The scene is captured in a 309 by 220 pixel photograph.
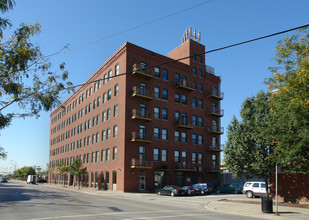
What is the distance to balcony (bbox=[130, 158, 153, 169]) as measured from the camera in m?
37.5

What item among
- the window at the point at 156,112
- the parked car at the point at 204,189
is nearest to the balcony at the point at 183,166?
the parked car at the point at 204,189

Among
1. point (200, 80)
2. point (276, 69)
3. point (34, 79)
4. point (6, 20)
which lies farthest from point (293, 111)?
→ point (200, 80)

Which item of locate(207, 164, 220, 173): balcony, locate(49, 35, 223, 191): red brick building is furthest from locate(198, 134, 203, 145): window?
locate(207, 164, 220, 173): balcony

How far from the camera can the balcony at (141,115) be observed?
38.5m

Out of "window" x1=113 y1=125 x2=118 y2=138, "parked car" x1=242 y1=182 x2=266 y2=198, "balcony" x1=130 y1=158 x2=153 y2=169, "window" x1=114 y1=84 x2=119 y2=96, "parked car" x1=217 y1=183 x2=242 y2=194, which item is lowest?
"parked car" x1=217 y1=183 x2=242 y2=194

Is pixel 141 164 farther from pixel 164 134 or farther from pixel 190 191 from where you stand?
pixel 190 191

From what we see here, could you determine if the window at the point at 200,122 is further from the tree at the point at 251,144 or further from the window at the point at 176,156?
the tree at the point at 251,144

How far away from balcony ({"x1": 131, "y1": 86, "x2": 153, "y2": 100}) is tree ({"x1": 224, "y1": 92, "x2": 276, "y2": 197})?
17.4 metres

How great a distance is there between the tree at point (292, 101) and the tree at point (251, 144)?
3.78m

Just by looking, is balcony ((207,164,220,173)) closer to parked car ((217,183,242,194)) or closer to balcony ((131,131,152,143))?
parked car ((217,183,242,194))

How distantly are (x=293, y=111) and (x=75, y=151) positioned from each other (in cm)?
4893

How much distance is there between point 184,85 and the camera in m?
45.4

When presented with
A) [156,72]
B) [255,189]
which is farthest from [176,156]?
[255,189]

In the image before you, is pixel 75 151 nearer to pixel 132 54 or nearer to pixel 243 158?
pixel 132 54
